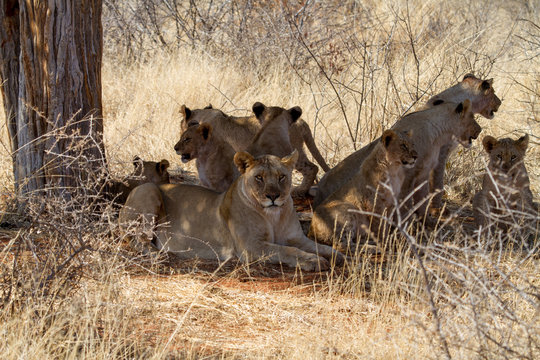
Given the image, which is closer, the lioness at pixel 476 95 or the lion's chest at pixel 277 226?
the lion's chest at pixel 277 226

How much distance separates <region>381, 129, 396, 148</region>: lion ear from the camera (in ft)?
21.0

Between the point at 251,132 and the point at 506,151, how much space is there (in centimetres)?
297

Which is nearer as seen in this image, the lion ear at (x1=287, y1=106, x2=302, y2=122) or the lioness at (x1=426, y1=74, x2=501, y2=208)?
the lion ear at (x1=287, y1=106, x2=302, y2=122)

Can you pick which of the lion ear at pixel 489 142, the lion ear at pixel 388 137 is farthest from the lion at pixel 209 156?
the lion ear at pixel 489 142

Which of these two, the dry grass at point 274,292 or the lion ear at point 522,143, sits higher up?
the lion ear at point 522,143

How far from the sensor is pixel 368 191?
21.7 feet

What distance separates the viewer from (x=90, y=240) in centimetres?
464

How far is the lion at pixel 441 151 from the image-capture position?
7348mm

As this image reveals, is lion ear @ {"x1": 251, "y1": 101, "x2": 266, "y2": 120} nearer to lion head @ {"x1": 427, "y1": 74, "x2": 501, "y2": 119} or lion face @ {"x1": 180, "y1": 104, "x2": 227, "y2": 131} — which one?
lion face @ {"x1": 180, "y1": 104, "x2": 227, "y2": 131}

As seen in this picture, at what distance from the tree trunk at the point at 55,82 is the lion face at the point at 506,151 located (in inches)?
133

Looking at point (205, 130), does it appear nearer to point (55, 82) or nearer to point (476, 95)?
point (55, 82)

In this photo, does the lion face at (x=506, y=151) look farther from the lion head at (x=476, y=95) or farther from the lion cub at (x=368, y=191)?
the lion head at (x=476, y=95)

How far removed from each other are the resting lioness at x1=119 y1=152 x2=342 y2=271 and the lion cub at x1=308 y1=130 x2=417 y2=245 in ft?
1.07

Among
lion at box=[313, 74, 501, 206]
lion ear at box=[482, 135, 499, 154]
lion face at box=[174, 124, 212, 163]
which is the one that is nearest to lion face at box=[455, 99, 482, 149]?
lion at box=[313, 74, 501, 206]
